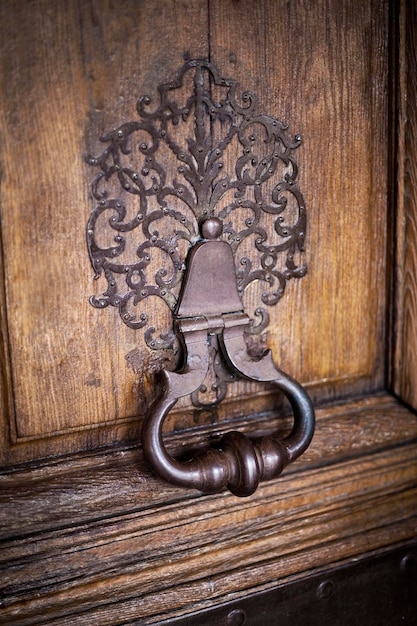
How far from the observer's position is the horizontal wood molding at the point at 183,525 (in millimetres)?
602

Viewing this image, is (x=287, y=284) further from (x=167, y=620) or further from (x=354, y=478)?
(x=167, y=620)

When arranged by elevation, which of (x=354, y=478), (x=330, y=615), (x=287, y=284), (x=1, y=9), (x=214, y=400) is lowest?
(x=330, y=615)

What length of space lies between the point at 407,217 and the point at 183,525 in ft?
1.27

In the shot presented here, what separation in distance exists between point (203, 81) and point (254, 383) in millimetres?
294

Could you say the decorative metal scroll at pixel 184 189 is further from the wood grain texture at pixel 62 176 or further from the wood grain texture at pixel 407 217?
the wood grain texture at pixel 407 217

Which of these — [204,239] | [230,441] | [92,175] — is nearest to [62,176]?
[92,175]

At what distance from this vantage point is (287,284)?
70 centimetres

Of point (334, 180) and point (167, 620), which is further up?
point (334, 180)

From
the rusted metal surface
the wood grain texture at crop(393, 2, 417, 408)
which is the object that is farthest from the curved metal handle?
the wood grain texture at crop(393, 2, 417, 408)

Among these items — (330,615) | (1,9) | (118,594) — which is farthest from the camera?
(330,615)

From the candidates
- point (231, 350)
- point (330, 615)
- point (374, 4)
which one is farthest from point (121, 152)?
point (330, 615)

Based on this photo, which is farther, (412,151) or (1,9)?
(412,151)

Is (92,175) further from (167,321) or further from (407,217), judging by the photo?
(407,217)

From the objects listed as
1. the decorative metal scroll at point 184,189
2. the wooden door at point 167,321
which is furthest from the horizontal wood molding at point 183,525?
the decorative metal scroll at point 184,189
